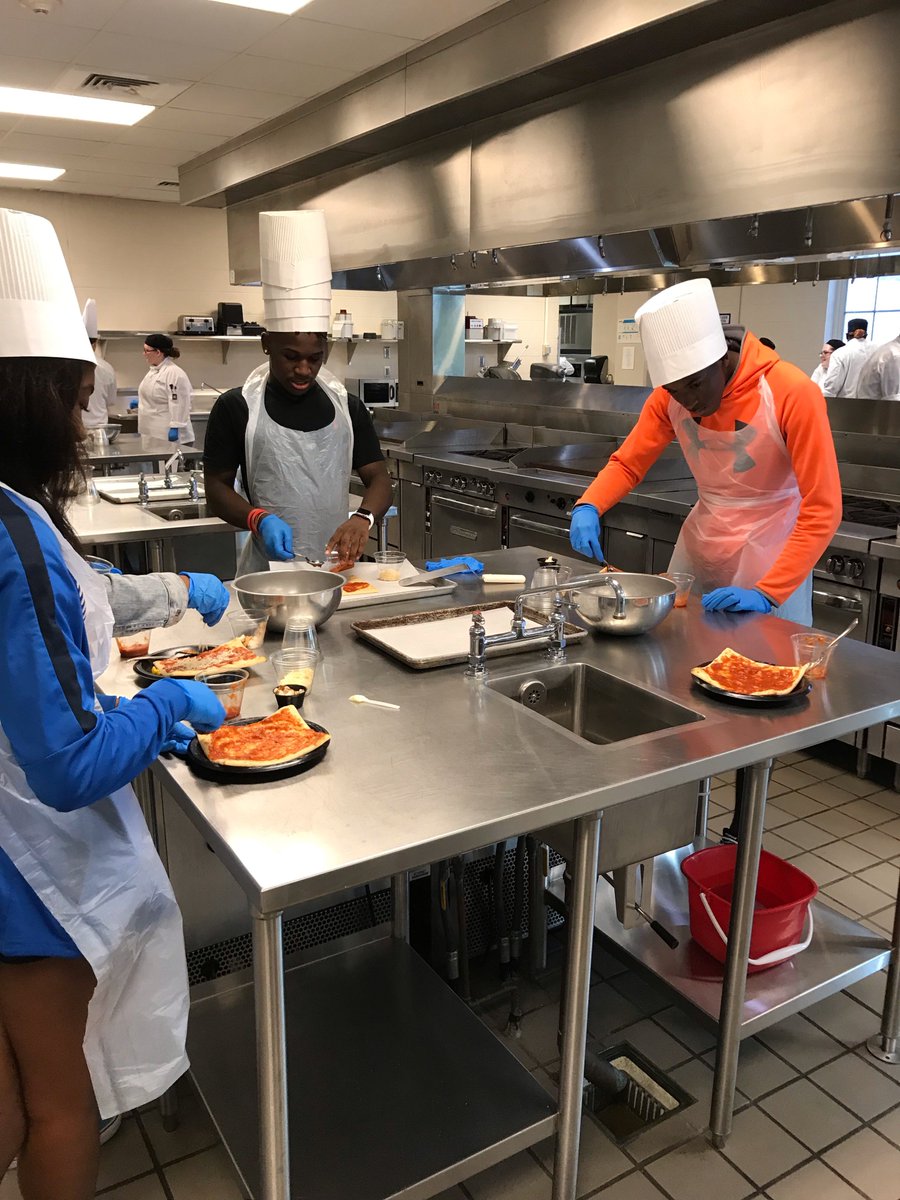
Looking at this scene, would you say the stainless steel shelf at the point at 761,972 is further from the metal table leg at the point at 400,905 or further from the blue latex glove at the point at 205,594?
the blue latex glove at the point at 205,594

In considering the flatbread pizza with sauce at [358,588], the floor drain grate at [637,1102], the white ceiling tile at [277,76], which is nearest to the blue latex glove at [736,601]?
the flatbread pizza with sauce at [358,588]

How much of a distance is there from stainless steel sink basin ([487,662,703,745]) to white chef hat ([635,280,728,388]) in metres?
0.89

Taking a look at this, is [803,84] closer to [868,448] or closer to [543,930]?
[868,448]

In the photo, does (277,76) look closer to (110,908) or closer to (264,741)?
(264,741)

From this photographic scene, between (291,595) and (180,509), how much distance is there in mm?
2628

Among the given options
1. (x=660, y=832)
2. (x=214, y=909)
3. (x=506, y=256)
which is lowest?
(x=214, y=909)

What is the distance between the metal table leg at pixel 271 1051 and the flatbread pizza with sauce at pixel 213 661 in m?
0.60

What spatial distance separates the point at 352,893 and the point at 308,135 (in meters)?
4.86

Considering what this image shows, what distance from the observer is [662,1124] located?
189cm

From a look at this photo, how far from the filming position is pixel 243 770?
1.37 metres

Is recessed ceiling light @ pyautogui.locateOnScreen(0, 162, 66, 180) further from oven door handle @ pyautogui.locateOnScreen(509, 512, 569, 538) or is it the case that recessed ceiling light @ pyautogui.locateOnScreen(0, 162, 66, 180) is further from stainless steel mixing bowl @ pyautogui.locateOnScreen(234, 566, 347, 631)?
stainless steel mixing bowl @ pyautogui.locateOnScreen(234, 566, 347, 631)

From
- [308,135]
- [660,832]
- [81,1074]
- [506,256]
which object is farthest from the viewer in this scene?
[308,135]

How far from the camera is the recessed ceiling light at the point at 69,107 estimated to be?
17.8 feet

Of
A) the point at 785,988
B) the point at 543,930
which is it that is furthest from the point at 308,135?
the point at 785,988
